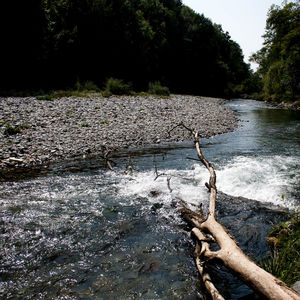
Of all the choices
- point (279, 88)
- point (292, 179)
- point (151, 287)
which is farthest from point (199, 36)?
point (151, 287)

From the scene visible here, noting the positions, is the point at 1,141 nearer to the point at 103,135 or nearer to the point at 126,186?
the point at 103,135

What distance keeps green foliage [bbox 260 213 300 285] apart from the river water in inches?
10.3

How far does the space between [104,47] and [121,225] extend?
3312cm

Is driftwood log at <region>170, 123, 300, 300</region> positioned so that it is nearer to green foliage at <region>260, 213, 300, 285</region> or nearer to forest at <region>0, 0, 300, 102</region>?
green foliage at <region>260, 213, 300, 285</region>

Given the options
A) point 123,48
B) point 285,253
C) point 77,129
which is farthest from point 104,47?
point 285,253

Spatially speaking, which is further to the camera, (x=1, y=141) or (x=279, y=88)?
(x=279, y=88)

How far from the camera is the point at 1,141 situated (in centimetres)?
910

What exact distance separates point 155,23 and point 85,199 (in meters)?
47.9

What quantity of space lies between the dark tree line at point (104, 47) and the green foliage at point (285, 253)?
24.7 m

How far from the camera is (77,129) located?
447 inches

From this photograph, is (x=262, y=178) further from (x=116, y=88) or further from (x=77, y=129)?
(x=116, y=88)

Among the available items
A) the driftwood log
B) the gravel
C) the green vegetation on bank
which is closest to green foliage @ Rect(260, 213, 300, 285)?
the driftwood log

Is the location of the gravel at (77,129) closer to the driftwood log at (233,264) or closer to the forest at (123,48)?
the driftwood log at (233,264)

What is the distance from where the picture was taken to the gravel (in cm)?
867
